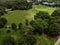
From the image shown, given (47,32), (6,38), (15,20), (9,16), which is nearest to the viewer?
(6,38)

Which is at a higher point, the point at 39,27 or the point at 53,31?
the point at 39,27

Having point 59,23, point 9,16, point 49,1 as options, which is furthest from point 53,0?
point 59,23

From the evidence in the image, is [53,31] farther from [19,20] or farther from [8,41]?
[19,20]

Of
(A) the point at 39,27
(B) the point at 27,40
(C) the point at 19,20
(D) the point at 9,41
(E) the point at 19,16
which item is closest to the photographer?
(D) the point at 9,41

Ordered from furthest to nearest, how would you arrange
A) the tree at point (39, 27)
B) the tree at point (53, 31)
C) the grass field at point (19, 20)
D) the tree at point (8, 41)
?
the tree at point (39, 27)
the tree at point (53, 31)
the grass field at point (19, 20)
the tree at point (8, 41)

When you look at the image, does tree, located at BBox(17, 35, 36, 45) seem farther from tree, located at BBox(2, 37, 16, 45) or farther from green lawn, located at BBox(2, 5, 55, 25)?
green lawn, located at BBox(2, 5, 55, 25)

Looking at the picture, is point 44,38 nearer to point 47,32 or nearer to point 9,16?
point 47,32

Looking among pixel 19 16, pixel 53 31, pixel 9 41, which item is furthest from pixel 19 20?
pixel 9 41

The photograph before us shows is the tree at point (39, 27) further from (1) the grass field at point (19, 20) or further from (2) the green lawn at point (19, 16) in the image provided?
(2) the green lawn at point (19, 16)

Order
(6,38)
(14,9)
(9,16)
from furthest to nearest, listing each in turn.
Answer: (14,9) < (9,16) < (6,38)

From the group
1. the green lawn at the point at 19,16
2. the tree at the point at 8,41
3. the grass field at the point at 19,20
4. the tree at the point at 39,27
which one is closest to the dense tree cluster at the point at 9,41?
the tree at the point at 8,41

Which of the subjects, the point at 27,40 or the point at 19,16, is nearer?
the point at 27,40
